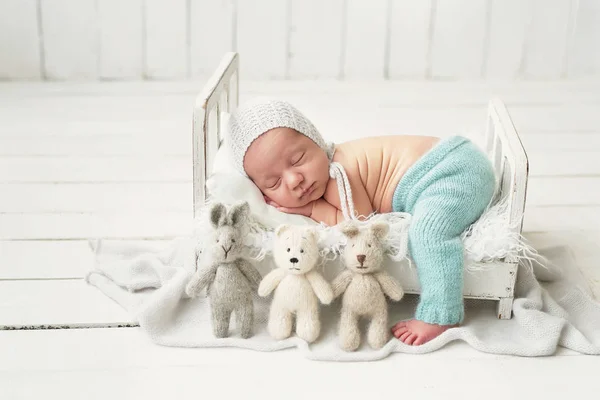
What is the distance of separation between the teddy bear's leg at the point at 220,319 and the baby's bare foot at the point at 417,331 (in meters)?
0.30

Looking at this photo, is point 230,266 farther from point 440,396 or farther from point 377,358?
point 440,396

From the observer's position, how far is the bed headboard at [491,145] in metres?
1.66

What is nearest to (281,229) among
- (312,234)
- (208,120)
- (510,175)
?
(312,234)

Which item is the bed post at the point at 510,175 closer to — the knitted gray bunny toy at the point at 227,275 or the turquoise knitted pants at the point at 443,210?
the turquoise knitted pants at the point at 443,210

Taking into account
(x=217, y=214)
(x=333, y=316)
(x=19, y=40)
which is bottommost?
(x=333, y=316)

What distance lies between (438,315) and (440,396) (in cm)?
18

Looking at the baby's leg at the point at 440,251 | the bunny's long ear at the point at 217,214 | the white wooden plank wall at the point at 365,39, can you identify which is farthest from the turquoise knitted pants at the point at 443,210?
the white wooden plank wall at the point at 365,39

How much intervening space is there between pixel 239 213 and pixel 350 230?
20 centimetres

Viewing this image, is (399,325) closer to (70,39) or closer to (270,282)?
(270,282)

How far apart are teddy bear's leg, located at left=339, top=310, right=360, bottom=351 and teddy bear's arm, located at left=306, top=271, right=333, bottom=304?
1.7 inches

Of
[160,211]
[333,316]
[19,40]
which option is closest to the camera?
[333,316]

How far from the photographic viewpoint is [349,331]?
5.34ft

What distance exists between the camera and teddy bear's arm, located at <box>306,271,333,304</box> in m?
1.62

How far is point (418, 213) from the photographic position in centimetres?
170
